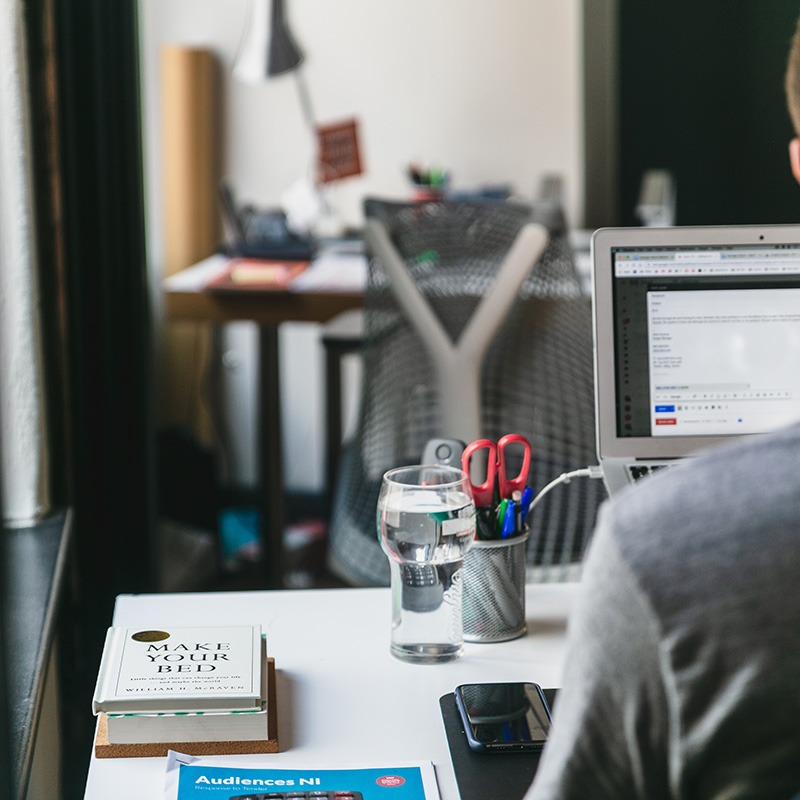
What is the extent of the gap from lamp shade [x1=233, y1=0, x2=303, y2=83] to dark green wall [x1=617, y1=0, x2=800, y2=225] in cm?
101

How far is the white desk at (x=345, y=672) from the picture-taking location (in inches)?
35.2

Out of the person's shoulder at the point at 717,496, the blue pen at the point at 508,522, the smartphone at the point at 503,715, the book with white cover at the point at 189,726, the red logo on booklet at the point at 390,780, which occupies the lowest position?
the red logo on booklet at the point at 390,780

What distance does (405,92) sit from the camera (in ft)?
12.0

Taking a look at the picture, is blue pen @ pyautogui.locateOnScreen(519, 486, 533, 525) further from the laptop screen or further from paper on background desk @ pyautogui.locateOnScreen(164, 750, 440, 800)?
paper on background desk @ pyautogui.locateOnScreen(164, 750, 440, 800)

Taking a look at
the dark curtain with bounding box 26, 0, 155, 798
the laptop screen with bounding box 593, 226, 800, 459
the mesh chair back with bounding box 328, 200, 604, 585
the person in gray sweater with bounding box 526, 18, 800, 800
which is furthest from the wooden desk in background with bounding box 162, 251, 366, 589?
the person in gray sweater with bounding box 526, 18, 800, 800

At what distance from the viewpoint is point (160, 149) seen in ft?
11.9

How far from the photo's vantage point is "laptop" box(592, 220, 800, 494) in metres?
1.24

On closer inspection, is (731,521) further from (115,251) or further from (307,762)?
(115,251)

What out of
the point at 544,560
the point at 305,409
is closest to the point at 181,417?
the point at 305,409

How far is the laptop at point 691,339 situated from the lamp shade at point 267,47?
2.07 m

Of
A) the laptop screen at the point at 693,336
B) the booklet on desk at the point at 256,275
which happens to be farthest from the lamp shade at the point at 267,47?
the laptop screen at the point at 693,336

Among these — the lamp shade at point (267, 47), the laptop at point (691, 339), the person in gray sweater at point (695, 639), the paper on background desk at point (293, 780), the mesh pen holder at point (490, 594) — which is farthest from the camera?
the lamp shade at point (267, 47)

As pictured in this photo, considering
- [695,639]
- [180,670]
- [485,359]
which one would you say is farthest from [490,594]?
[485,359]

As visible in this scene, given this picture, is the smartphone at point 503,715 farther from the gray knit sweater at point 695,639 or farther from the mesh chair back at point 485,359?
the mesh chair back at point 485,359
